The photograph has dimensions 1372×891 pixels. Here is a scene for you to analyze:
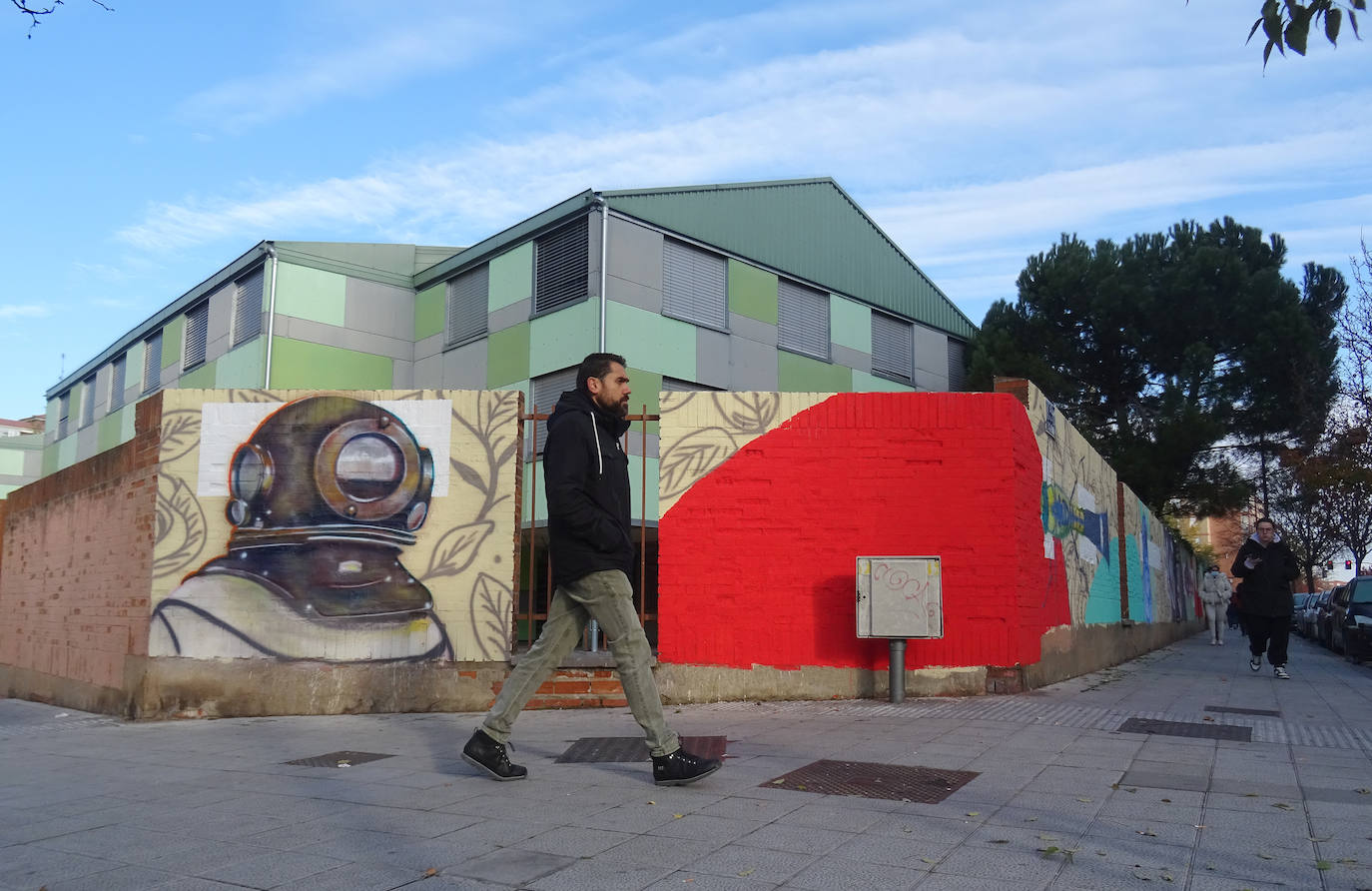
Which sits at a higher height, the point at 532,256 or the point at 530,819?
the point at 532,256

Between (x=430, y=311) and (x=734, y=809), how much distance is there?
20.1 meters

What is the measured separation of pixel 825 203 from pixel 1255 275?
11053 mm

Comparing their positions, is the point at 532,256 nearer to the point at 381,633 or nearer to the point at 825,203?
the point at 825,203

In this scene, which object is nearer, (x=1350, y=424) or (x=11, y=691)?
(x=11, y=691)

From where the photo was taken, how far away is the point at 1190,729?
6.64m

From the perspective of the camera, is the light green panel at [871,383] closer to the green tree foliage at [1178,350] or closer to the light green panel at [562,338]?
the green tree foliage at [1178,350]

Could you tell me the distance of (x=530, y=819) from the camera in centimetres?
406

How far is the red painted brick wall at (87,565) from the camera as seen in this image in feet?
28.5

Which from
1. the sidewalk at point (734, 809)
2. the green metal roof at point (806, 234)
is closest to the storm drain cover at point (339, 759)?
the sidewalk at point (734, 809)

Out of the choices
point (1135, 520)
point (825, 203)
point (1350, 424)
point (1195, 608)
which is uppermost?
point (825, 203)

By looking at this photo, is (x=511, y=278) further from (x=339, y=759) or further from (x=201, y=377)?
(x=339, y=759)

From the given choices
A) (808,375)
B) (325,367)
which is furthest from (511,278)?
(808,375)

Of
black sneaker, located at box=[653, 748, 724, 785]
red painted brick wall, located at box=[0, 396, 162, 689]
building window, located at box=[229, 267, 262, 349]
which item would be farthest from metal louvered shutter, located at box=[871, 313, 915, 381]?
black sneaker, located at box=[653, 748, 724, 785]

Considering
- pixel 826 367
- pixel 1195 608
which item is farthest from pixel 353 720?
pixel 1195 608
